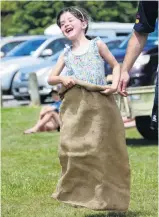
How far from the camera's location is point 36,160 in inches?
395

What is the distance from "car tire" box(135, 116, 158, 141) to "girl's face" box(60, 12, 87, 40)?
6.12 m

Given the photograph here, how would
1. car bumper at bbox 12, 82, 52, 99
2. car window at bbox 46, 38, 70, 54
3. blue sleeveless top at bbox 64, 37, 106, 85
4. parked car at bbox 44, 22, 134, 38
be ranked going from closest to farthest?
1. blue sleeveless top at bbox 64, 37, 106, 85
2. car bumper at bbox 12, 82, 52, 99
3. car window at bbox 46, 38, 70, 54
4. parked car at bbox 44, 22, 134, 38

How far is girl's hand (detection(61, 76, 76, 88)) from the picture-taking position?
6.13 meters

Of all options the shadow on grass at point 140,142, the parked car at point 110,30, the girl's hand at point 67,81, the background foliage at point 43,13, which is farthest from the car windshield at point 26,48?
the girl's hand at point 67,81

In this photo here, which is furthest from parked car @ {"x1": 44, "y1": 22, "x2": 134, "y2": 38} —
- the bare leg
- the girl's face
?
the girl's face

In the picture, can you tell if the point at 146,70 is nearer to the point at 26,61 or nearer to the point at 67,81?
the point at 26,61

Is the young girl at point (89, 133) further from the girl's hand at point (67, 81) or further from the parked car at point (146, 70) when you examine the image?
the parked car at point (146, 70)

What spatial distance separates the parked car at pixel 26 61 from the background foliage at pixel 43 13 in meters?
12.3

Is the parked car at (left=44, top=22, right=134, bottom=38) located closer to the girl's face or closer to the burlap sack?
the girl's face

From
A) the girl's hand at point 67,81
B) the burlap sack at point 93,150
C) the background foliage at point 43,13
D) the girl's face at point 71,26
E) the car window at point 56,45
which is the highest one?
the girl's face at point 71,26

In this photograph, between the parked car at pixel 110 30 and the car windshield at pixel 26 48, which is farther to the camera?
the parked car at pixel 110 30

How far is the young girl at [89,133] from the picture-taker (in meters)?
6.13

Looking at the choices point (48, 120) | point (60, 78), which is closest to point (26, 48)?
point (48, 120)

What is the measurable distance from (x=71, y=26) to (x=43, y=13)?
1514 inches
